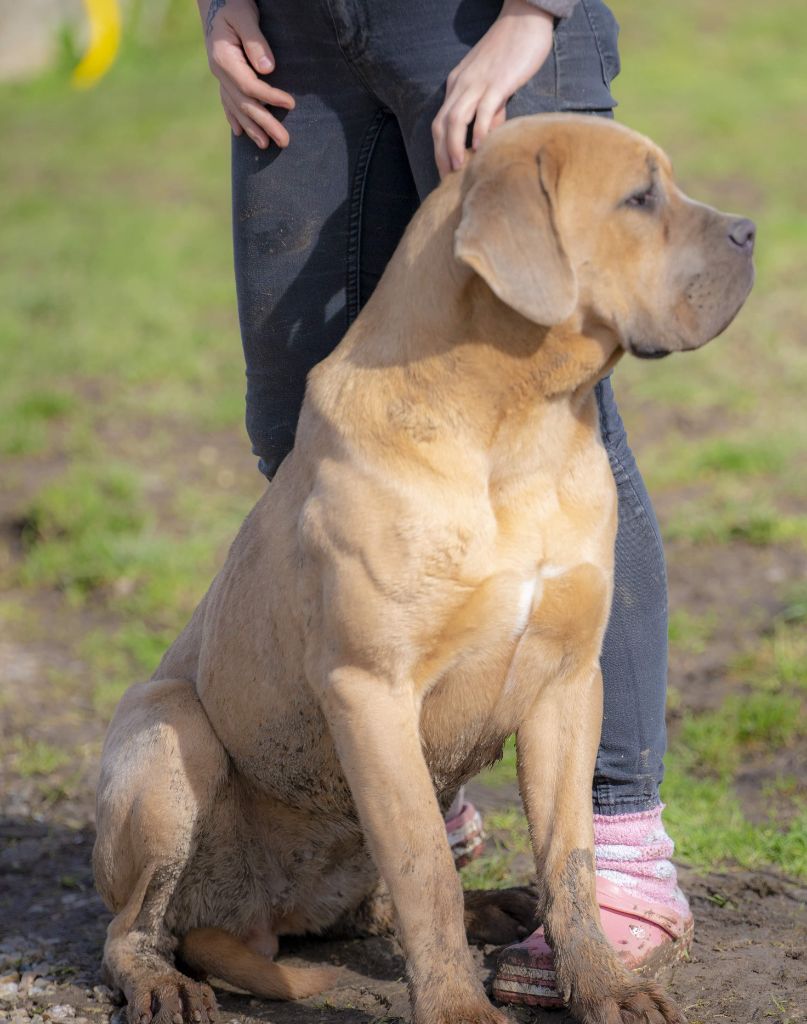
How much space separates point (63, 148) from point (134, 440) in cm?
780

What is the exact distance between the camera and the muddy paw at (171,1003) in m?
2.93

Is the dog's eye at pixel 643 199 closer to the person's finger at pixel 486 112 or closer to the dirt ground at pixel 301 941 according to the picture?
the person's finger at pixel 486 112

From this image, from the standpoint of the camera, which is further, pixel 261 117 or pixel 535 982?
pixel 261 117

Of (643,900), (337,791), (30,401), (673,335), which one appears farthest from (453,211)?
(30,401)

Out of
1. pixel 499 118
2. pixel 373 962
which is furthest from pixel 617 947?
pixel 499 118

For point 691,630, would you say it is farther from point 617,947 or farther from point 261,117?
point 261,117

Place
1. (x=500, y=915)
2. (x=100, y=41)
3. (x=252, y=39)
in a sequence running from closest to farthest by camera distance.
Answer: (x=252, y=39) → (x=500, y=915) → (x=100, y=41)

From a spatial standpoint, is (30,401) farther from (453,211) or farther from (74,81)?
(74,81)

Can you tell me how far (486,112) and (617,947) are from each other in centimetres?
173

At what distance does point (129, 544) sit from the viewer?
20.2 ft

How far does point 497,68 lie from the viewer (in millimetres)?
2674

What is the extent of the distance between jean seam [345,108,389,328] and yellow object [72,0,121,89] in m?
15.2

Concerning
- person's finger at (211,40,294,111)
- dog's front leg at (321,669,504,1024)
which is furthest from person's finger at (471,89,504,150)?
dog's front leg at (321,669,504,1024)

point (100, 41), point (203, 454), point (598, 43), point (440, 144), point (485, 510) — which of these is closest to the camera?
point (485, 510)
